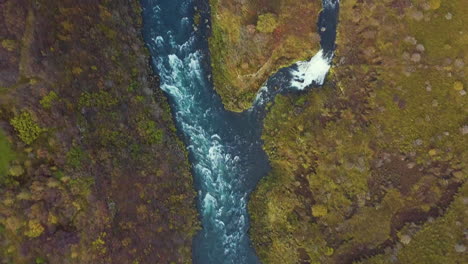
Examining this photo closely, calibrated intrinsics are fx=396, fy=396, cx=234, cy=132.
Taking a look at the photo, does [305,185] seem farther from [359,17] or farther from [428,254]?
[359,17]

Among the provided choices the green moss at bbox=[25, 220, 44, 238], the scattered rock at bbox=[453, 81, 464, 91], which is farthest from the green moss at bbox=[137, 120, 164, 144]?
the scattered rock at bbox=[453, 81, 464, 91]

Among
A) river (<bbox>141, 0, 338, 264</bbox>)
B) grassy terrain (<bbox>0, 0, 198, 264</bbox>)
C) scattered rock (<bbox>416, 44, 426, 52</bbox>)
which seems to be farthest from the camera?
river (<bbox>141, 0, 338, 264</bbox>)

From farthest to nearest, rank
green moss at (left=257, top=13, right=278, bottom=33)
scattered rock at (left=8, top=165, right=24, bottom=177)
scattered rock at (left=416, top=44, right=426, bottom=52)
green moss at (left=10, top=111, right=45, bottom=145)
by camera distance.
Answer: scattered rock at (left=416, top=44, right=426, bottom=52) < green moss at (left=257, top=13, right=278, bottom=33) < green moss at (left=10, top=111, right=45, bottom=145) < scattered rock at (left=8, top=165, right=24, bottom=177)

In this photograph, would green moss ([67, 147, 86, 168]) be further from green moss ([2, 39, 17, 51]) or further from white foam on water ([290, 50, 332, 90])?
white foam on water ([290, 50, 332, 90])

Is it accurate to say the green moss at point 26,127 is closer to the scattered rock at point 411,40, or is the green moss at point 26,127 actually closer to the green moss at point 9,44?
the green moss at point 9,44

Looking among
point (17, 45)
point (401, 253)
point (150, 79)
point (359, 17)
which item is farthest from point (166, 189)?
point (359, 17)

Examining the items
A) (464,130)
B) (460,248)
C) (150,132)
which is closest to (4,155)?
(150,132)

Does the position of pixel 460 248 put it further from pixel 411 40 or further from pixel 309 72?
pixel 309 72
